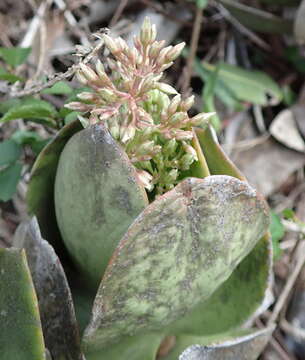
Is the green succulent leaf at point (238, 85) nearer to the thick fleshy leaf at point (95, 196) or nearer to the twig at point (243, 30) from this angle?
the twig at point (243, 30)

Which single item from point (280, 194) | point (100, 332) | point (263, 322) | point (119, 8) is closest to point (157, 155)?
point (100, 332)

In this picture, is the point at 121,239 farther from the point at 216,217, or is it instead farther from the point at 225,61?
the point at 225,61

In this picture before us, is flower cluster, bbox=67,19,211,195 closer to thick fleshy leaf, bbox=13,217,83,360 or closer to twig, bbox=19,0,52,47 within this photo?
thick fleshy leaf, bbox=13,217,83,360

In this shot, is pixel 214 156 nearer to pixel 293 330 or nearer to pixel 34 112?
pixel 34 112

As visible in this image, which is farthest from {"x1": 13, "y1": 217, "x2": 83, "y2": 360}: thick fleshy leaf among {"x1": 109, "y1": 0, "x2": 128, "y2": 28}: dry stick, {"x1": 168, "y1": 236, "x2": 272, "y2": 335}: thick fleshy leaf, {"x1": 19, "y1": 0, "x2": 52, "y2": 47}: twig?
{"x1": 109, "y1": 0, "x2": 128, "y2": 28}: dry stick

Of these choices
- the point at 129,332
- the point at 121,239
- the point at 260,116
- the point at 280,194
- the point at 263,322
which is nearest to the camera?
the point at 121,239

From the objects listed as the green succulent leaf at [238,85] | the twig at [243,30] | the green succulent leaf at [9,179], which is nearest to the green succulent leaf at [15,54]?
the green succulent leaf at [9,179]
